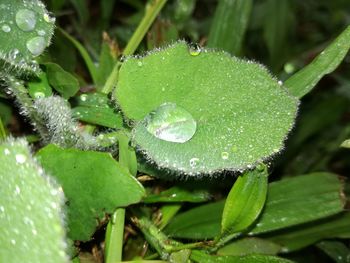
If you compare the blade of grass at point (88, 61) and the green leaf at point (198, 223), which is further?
the blade of grass at point (88, 61)

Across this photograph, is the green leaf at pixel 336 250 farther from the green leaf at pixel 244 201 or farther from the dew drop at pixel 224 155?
the dew drop at pixel 224 155

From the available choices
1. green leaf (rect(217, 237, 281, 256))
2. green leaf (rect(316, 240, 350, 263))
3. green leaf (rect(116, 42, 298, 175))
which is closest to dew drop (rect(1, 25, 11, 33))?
green leaf (rect(116, 42, 298, 175))

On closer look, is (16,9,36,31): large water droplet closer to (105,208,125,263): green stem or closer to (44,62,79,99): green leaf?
(44,62,79,99): green leaf

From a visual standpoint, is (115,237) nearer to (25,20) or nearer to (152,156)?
(152,156)

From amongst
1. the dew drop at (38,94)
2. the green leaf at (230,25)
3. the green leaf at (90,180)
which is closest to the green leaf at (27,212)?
the green leaf at (90,180)

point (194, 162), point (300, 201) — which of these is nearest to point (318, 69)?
point (300, 201)

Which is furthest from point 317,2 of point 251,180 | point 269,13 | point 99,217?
point 99,217
